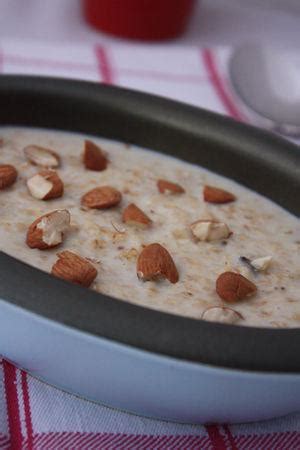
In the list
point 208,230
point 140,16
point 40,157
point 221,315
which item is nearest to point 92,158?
point 40,157

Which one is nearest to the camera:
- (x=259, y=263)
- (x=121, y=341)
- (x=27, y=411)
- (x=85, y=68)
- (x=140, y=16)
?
(x=121, y=341)

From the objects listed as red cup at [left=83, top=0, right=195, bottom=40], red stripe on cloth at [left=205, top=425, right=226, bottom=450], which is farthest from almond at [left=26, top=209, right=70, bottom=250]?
red cup at [left=83, top=0, right=195, bottom=40]

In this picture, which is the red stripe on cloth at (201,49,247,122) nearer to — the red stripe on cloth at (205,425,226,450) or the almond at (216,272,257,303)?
the almond at (216,272,257,303)

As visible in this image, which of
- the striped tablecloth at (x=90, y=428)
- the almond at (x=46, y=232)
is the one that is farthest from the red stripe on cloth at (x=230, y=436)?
the almond at (x=46, y=232)

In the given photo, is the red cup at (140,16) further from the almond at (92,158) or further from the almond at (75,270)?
the almond at (75,270)

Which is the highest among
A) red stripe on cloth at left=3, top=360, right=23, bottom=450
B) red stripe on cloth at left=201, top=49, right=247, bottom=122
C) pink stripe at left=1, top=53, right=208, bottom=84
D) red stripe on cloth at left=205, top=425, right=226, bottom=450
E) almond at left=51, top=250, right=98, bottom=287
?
almond at left=51, top=250, right=98, bottom=287

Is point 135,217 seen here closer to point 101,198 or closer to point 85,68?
point 101,198

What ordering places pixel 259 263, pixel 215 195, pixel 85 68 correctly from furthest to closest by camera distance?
1. pixel 85 68
2. pixel 215 195
3. pixel 259 263
